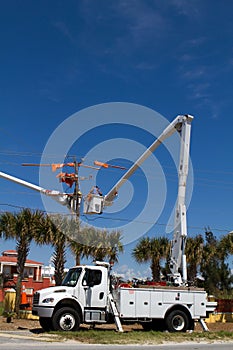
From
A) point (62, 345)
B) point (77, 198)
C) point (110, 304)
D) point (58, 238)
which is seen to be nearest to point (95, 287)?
point (110, 304)

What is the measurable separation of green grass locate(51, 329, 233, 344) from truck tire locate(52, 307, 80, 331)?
3.03 ft

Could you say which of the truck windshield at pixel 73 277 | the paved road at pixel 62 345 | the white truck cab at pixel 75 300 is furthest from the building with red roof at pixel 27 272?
the paved road at pixel 62 345

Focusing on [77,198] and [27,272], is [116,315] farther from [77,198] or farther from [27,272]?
[27,272]

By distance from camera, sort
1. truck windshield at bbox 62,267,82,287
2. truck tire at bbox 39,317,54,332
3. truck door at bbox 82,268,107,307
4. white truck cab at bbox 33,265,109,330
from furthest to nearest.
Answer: truck windshield at bbox 62,267,82,287 < truck door at bbox 82,268,107,307 < truck tire at bbox 39,317,54,332 < white truck cab at bbox 33,265,109,330

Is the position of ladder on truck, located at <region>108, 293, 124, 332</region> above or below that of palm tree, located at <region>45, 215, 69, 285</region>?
below

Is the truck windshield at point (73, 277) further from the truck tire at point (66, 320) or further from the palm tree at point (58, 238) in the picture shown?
the palm tree at point (58, 238)

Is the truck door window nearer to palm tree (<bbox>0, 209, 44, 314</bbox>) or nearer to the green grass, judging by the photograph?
the green grass

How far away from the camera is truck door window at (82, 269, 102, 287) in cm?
1897

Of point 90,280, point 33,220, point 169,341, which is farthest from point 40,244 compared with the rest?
point 169,341

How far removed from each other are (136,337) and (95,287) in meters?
2.85

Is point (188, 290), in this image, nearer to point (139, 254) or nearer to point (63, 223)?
point (63, 223)

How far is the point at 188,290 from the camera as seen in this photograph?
19.8 meters

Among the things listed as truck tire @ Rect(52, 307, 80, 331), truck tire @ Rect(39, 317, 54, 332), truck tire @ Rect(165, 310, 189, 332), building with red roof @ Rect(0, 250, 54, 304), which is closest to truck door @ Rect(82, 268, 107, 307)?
truck tire @ Rect(52, 307, 80, 331)

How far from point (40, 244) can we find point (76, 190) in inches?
196
